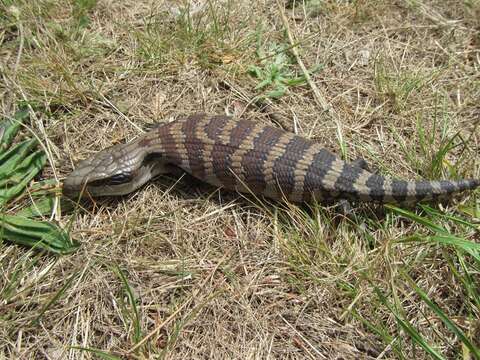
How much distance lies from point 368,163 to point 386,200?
0.49 meters

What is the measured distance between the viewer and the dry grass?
3311mm

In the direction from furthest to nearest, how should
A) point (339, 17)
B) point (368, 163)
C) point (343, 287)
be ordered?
point (339, 17) → point (368, 163) → point (343, 287)

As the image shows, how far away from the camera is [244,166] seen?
12.6 feet

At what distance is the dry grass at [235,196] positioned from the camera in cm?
331

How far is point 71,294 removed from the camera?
3430 mm

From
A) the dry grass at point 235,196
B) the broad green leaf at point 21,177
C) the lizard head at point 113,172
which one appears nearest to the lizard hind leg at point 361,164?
the dry grass at point 235,196

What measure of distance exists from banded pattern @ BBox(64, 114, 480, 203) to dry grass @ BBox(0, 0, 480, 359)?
0.61 feet

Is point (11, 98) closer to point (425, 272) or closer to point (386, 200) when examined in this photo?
point (386, 200)

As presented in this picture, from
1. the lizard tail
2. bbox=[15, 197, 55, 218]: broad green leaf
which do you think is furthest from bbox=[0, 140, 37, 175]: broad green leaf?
the lizard tail

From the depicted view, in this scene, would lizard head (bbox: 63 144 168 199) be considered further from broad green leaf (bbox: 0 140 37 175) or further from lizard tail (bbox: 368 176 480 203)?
lizard tail (bbox: 368 176 480 203)

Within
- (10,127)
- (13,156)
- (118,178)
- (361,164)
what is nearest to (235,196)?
(118,178)

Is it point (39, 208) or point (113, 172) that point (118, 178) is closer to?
point (113, 172)

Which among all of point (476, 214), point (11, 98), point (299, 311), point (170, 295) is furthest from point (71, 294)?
point (476, 214)

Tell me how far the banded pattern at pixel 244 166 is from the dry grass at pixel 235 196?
0.19 m
